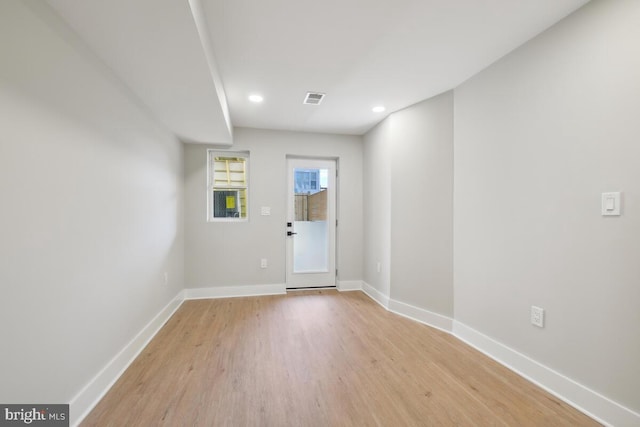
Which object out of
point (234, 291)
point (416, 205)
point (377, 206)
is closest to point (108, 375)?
point (234, 291)

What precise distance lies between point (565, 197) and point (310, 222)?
3233 mm

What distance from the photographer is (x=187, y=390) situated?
193cm

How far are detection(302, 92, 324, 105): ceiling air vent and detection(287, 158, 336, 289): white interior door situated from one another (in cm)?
131

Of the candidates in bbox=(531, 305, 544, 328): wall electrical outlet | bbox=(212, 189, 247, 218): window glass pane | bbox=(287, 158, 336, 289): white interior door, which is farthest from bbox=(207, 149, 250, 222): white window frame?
bbox=(531, 305, 544, 328): wall electrical outlet

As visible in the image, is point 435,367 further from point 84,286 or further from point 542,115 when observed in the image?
point 84,286

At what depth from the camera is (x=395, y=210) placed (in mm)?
3504

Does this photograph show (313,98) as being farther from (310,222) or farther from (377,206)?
(310,222)

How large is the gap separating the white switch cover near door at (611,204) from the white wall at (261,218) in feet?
10.0

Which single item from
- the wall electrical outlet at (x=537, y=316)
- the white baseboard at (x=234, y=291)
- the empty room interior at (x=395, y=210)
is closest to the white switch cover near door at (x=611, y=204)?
the empty room interior at (x=395, y=210)

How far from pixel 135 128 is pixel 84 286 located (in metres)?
1.40

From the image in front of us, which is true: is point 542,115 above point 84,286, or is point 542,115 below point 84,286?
above

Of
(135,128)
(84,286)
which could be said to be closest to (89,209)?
(84,286)

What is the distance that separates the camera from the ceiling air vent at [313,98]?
3.01 m

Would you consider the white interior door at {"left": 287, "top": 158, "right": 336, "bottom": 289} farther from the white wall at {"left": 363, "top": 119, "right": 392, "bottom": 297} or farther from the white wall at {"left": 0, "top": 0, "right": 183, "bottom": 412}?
the white wall at {"left": 0, "top": 0, "right": 183, "bottom": 412}
